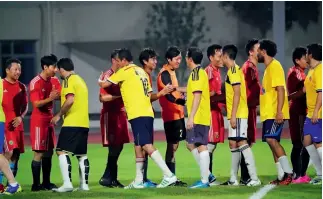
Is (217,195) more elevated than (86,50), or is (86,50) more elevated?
(86,50)

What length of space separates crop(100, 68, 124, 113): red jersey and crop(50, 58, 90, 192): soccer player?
71 centimetres

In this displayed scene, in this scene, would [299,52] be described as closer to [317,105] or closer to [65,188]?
[317,105]

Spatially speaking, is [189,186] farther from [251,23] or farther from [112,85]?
[251,23]

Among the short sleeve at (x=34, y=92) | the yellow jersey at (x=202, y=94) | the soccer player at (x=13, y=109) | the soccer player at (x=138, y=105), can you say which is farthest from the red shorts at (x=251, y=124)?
the soccer player at (x=13, y=109)

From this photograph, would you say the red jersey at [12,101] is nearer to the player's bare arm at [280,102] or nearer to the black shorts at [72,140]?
the black shorts at [72,140]

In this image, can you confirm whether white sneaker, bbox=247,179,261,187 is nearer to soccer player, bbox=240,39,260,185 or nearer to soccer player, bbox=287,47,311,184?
soccer player, bbox=240,39,260,185

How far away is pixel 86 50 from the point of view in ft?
120

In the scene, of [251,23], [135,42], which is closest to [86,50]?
[135,42]

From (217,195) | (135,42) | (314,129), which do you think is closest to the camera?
(217,195)

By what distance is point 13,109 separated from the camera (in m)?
11.9

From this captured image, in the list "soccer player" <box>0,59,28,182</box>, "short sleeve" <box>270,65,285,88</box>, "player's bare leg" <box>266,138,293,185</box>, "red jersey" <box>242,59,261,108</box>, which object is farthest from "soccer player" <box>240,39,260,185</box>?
"soccer player" <box>0,59,28,182</box>

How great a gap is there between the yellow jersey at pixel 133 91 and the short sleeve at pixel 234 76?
1.11m

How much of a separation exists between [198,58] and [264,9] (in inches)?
1005

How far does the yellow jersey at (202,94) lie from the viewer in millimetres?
11133
